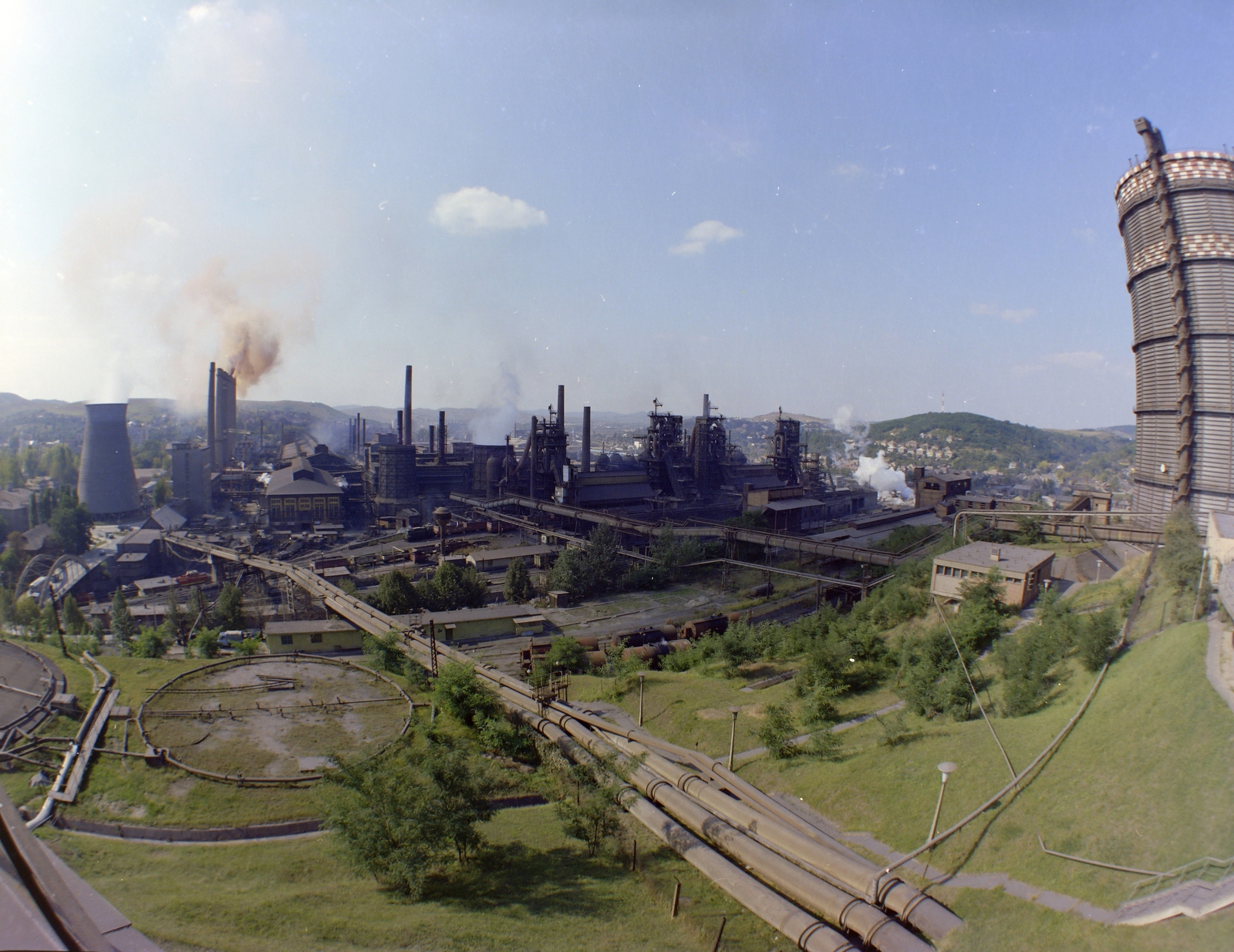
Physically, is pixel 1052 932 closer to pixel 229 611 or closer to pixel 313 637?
pixel 313 637

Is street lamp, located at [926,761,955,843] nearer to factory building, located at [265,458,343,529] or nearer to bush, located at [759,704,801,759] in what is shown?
bush, located at [759,704,801,759]

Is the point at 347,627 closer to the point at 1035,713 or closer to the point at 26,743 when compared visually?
the point at 26,743

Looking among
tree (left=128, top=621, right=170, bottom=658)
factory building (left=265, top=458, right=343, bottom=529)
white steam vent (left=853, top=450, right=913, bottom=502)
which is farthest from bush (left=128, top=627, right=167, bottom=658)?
white steam vent (left=853, top=450, right=913, bottom=502)

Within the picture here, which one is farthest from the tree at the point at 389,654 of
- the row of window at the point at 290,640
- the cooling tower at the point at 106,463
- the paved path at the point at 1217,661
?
the cooling tower at the point at 106,463

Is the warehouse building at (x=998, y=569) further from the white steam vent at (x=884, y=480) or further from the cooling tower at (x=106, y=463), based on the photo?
the cooling tower at (x=106, y=463)

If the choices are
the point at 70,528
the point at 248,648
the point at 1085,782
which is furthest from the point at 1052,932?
the point at 70,528

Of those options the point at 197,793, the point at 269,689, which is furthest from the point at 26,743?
the point at 269,689
